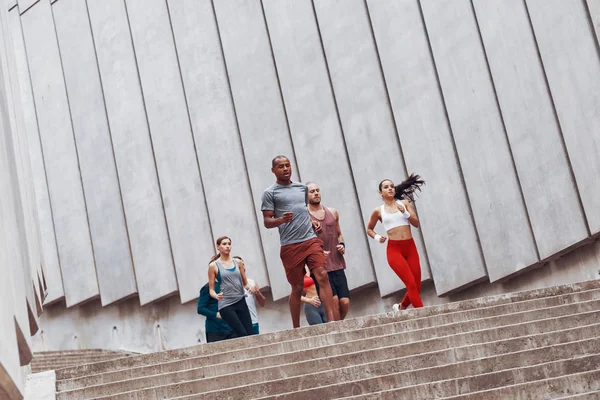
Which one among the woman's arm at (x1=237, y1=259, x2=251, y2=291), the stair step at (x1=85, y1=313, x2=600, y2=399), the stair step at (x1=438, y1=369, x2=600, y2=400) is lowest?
the stair step at (x1=438, y1=369, x2=600, y2=400)

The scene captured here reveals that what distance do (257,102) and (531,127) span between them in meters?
5.22

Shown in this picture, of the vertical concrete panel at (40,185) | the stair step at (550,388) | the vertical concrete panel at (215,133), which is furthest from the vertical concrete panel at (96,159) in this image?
the stair step at (550,388)

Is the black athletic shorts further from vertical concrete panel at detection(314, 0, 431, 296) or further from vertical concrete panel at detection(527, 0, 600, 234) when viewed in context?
vertical concrete panel at detection(314, 0, 431, 296)

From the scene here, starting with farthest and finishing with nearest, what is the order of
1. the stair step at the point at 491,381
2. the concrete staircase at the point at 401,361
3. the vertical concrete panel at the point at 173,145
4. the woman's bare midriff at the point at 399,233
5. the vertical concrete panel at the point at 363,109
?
the vertical concrete panel at the point at 173,145
the vertical concrete panel at the point at 363,109
the woman's bare midriff at the point at 399,233
the concrete staircase at the point at 401,361
the stair step at the point at 491,381

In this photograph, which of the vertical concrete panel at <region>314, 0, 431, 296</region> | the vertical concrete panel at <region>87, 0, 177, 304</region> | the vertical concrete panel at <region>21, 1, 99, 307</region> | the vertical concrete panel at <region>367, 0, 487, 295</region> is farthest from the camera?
the vertical concrete panel at <region>21, 1, 99, 307</region>

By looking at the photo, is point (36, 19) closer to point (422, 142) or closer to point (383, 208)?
point (422, 142)

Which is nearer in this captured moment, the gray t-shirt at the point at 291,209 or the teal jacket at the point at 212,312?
the gray t-shirt at the point at 291,209

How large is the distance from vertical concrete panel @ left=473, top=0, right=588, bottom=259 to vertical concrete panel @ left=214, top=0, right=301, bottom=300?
395 cm

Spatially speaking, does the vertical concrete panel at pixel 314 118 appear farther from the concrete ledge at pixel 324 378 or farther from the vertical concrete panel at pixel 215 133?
the concrete ledge at pixel 324 378

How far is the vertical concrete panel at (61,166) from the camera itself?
1955 centimetres

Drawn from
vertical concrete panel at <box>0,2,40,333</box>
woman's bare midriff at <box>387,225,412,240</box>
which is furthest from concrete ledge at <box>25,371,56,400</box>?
woman's bare midriff at <box>387,225,412,240</box>

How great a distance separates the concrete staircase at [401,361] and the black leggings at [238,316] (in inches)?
75.8

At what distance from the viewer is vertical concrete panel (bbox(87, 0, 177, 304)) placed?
59.8 ft

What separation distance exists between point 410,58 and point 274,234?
3777mm
